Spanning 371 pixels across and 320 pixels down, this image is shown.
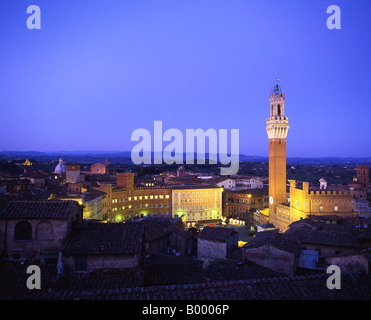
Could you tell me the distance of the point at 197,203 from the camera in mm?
64750

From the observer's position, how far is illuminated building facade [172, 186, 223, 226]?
64000 mm

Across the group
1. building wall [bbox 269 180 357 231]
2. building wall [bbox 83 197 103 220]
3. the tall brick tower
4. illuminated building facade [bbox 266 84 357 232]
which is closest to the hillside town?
building wall [bbox 269 180 357 231]

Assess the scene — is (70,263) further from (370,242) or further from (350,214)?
(350,214)

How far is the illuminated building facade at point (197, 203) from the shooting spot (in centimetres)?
6400

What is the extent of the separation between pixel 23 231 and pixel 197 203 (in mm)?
51064

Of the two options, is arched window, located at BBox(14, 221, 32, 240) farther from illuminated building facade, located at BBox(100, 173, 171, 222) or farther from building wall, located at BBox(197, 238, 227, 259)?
illuminated building facade, located at BBox(100, 173, 171, 222)

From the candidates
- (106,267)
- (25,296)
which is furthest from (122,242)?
(25,296)

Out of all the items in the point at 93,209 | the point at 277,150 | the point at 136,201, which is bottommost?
the point at 136,201

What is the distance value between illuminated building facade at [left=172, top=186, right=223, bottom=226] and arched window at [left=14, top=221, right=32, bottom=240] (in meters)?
49.1

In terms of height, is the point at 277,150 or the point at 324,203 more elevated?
the point at 277,150

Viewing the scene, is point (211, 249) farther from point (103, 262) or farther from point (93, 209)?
point (93, 209)

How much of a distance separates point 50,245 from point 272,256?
41.1ft

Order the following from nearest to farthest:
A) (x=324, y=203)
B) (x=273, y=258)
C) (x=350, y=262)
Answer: (x=350, y=262) → (x=273, y=258) → (x=324, y=203)

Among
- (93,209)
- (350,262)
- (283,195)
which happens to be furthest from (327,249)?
(93,209)
